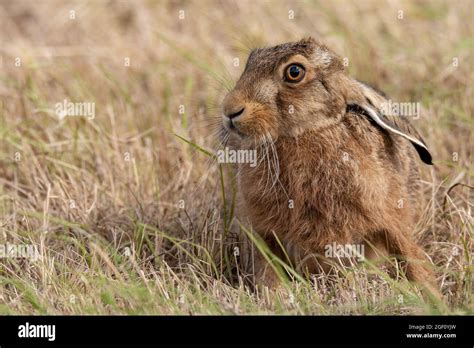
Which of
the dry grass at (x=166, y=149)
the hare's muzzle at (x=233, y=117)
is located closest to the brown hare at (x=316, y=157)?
the hare's muzzle at (x=233, y=117)

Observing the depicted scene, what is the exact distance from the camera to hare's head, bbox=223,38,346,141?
15.3ft

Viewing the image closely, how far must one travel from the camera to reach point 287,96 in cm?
475

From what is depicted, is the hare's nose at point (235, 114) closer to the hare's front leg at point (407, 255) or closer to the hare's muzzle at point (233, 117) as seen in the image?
the hare's muzzle at point (233, 117)

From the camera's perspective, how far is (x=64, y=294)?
482cm

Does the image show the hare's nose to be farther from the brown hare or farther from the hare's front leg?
the hare's front leg

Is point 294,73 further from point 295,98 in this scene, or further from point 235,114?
point 235,114

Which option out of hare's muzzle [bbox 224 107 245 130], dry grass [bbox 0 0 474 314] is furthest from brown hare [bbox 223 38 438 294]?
dry grass [bbox 0 0 474 314]

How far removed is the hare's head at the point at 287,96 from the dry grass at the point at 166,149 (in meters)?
0.64

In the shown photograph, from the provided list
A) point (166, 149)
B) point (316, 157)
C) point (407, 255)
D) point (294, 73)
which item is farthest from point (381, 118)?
point (166, 149)
